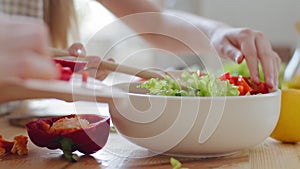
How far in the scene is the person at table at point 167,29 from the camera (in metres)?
1.14

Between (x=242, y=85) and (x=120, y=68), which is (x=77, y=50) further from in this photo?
(x=242, y=85)

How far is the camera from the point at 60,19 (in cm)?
154

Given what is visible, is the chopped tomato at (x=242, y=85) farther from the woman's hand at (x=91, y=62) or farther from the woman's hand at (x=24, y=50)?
the woman's hand at (x=24, y=50)

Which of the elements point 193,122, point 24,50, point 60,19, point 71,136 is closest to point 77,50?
point 71,136

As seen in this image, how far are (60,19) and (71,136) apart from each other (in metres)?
0.71

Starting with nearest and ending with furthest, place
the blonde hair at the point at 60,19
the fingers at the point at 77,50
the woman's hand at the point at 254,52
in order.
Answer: the fingers at the point at 77,50 → the woman's hand at the point at 254,52 → the blonde hair at the point at 60,19

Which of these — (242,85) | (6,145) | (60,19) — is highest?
(60,19)

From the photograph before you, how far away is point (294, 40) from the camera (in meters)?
3.69

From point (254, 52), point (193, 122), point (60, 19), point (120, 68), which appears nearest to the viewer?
point (193, 122)

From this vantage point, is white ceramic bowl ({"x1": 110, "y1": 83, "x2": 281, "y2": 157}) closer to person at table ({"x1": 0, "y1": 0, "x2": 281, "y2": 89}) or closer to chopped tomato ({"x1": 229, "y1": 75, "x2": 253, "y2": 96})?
chopped tomato ({"x1": 229, "y1": 75, "x2": 253, "y2": 96})

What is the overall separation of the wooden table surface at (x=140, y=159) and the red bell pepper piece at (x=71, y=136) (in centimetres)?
2

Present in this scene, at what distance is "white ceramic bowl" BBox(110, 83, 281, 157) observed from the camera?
0.85 metres

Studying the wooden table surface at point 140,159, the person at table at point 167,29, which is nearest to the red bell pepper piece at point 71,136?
the wooden table surface at point 140,159

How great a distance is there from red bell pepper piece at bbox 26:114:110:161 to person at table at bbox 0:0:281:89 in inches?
14.8
